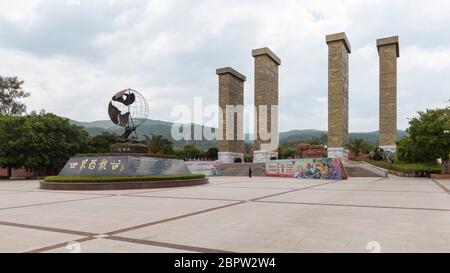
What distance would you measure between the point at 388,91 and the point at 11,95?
4519 centimetres

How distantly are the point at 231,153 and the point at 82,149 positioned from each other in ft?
66.3

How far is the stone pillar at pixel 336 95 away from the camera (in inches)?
1622

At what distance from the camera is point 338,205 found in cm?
1034

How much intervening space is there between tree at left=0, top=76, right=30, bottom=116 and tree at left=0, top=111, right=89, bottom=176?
1470cm

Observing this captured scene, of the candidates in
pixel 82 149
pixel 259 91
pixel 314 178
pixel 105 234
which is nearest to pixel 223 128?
pixel 259 91

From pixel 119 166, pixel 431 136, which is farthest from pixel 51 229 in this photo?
pixel 431 136

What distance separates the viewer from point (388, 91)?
43.4 metres

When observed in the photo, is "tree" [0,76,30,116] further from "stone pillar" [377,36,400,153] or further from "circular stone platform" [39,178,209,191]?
"stone pillar" [377,36,400,153]

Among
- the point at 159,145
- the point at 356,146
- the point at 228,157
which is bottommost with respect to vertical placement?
the point at 228,157

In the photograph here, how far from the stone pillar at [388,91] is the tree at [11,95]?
4328 cm

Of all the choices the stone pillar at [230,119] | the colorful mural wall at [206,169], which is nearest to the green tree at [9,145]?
the colorful mural wall at [206,169]

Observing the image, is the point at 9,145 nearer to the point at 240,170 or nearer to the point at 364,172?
the point at 240,170

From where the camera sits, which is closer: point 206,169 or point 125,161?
point 125,161
